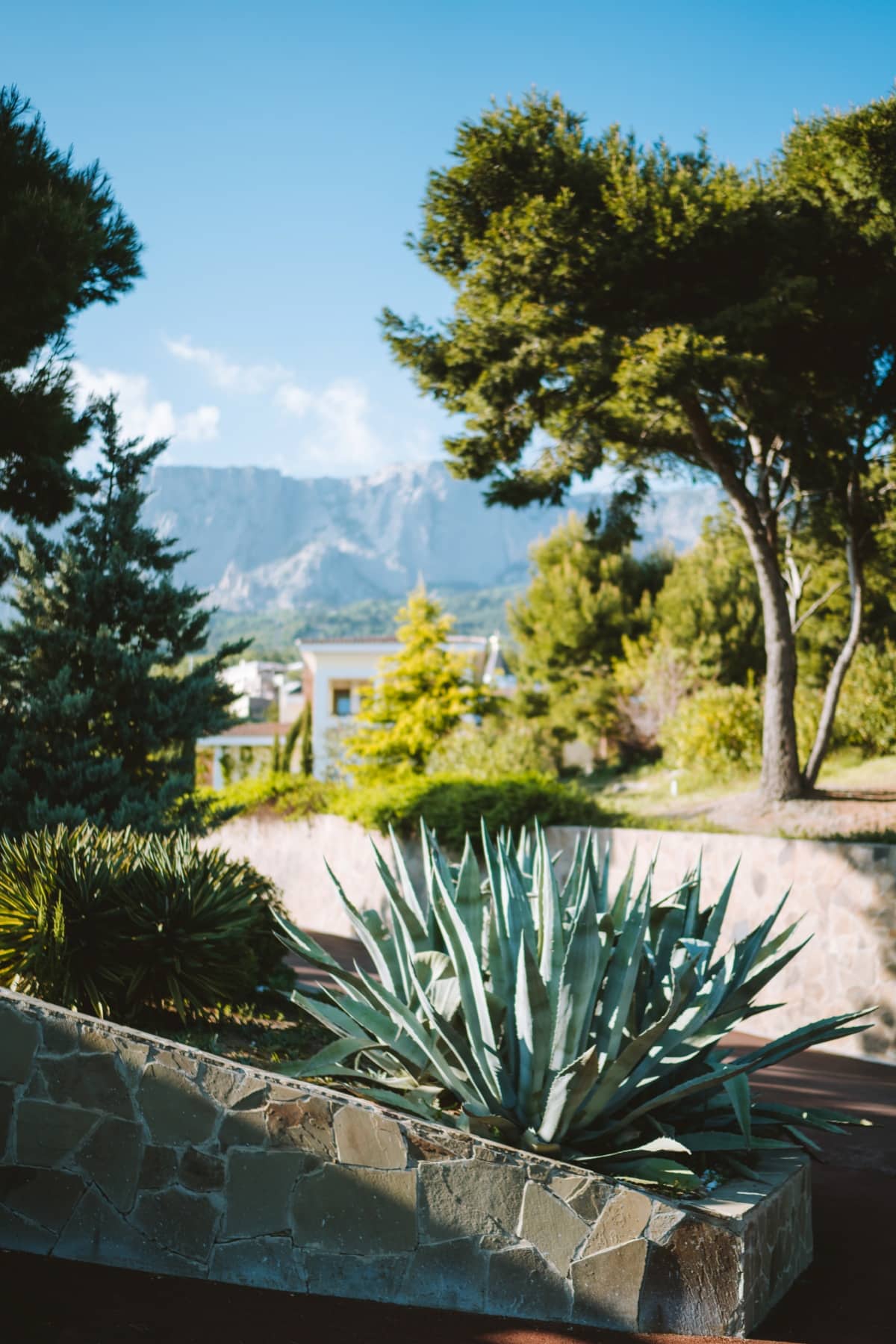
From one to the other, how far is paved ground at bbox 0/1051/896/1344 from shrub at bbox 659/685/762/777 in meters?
16.4

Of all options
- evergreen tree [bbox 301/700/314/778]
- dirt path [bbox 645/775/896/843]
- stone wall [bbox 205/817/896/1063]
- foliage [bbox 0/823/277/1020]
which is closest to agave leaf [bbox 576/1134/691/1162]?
foliage [bbox 0/823/277/1020]

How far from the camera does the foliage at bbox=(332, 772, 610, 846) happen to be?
13227mm

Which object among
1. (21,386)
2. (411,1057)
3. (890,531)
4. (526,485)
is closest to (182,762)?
(21,386)

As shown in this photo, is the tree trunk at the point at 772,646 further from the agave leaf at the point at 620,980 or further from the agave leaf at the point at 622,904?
the agave leaf at the point at 620,980

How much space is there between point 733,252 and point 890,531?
232 inches

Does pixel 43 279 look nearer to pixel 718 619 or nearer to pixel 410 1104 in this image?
pixel 410 1104

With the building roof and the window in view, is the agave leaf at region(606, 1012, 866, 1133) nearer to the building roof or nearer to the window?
the window

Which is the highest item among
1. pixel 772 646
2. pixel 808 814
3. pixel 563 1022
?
pixel 772 646

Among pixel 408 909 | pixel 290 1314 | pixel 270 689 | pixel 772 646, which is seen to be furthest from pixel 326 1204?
pixel 270 689

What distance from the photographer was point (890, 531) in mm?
17938

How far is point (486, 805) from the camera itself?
13.5 metres

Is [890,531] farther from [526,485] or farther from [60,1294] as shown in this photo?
[60,1294]

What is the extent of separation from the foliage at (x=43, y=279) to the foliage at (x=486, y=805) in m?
6.34

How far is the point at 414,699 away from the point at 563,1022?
75.8 ft
